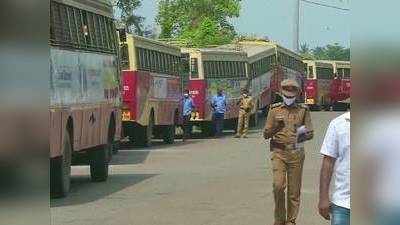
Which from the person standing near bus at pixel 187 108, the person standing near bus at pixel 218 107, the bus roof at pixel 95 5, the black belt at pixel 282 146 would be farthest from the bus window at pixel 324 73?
the black belt at pixel 282 146

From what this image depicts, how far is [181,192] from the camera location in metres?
13.1

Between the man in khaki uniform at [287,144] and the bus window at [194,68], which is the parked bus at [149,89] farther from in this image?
the man in khaki uniform at [287,144]

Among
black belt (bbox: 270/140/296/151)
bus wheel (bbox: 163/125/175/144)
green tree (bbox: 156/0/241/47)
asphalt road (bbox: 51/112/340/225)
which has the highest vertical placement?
green tree (bbox: 156/0/241/47)

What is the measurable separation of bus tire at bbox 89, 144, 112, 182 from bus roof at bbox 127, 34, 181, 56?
7469 millimetres

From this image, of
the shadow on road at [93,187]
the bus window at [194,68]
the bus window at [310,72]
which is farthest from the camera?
the bus window at [310,72]

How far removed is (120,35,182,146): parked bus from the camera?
21.4m

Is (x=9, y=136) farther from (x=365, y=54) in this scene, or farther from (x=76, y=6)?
(x=76, y=6)

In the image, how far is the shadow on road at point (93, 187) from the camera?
1198 cm

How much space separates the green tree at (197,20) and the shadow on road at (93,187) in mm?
21732

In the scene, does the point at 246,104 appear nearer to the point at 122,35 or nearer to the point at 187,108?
the point at 187,108

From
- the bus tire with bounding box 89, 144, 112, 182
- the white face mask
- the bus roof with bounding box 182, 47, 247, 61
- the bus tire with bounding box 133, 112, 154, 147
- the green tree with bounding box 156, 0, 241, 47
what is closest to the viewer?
the white face mask

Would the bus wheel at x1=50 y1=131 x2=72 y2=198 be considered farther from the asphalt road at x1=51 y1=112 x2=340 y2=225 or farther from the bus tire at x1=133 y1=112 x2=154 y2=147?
the bus tire at x1=133 y1=112 x2=154 y2=147

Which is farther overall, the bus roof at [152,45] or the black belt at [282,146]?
the bus roof at [152,45]

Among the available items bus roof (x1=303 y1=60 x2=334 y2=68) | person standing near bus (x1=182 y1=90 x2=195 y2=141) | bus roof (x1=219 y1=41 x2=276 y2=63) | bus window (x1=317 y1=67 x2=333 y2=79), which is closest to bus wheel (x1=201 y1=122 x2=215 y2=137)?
person standing near bus (x1=182 y1=90 x2=195 y2=141)
